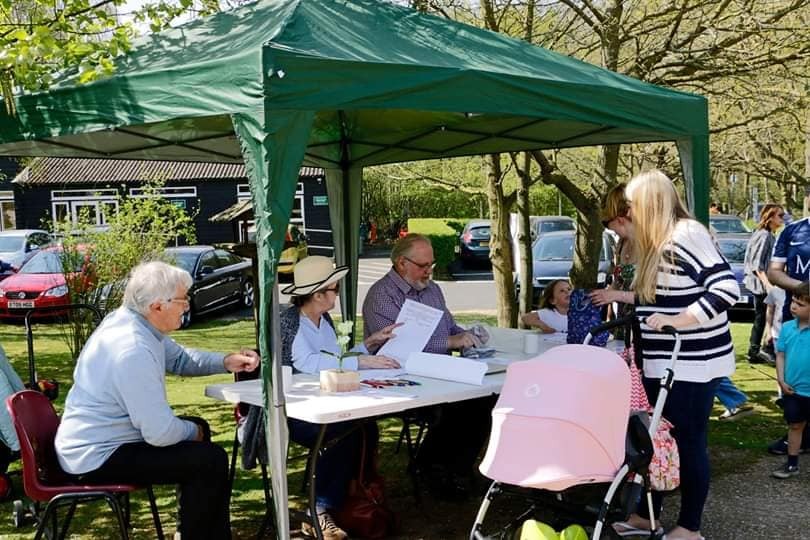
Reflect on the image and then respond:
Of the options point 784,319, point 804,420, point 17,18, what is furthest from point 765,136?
point 17,18

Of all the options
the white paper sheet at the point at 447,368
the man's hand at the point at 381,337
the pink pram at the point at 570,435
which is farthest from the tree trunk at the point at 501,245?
the pink pram at the point at 570,435

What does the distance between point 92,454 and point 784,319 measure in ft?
16.6

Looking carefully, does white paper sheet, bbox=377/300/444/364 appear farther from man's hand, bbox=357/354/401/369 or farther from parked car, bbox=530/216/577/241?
parked car, bbox=530/216/577/241

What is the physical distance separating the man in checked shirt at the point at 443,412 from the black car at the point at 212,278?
10.0 m

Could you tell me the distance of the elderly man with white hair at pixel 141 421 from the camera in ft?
11.4

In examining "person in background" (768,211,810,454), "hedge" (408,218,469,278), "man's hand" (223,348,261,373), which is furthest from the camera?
"hedge" (408,218,469,278)

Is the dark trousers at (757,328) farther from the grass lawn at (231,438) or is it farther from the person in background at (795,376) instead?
the person in background at (795,376)

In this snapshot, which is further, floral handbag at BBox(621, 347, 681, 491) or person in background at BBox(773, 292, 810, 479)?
person in background at BBox(773, 292, 810, 479)

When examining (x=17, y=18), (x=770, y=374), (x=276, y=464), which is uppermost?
(x=17, y=18)

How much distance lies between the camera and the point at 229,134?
20.3 feet

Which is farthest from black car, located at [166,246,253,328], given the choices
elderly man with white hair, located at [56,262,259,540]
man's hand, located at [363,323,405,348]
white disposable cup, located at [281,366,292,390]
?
elderly man with white hair, located at [56,262,259,540]

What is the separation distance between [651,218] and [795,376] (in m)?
2.05

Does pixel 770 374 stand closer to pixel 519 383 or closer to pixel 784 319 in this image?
pixel 784 319

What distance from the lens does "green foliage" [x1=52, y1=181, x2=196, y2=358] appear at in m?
11.0
